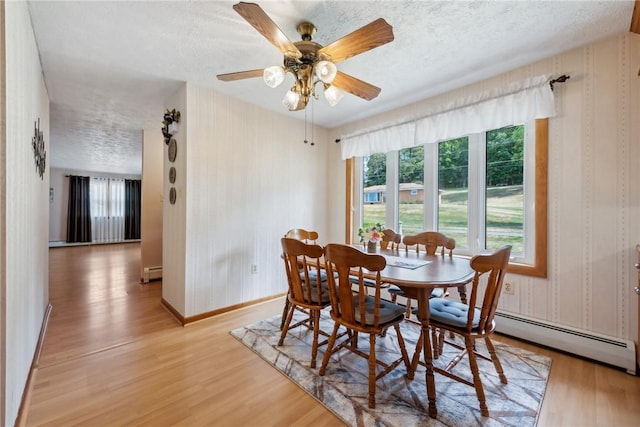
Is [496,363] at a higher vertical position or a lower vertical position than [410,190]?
lower

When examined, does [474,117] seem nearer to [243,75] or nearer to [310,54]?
[310,54]

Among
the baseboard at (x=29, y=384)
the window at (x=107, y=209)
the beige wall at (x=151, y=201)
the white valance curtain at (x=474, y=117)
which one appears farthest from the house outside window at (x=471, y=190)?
the window at (x=107, y=209)

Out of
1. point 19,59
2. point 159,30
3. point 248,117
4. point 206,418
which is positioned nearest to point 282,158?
point 248,117

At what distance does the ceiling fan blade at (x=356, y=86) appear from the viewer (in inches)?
72.9

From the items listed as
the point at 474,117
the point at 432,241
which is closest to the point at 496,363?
the point at 432,241

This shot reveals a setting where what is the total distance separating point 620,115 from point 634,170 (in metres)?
0.41

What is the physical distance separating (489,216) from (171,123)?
3406 millimetres

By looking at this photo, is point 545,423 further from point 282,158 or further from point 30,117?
point 30,117

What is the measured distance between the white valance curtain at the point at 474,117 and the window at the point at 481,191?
0.14 m

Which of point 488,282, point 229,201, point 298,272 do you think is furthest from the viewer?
point 229,201

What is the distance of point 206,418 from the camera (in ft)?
4.90

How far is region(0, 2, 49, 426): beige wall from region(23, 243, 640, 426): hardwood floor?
27cm

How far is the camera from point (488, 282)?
149cm

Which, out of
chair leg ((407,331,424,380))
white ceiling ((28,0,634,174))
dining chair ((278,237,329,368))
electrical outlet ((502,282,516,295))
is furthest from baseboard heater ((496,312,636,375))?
white ceiling ((28,0,634,174))
